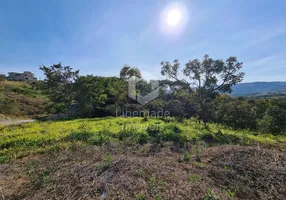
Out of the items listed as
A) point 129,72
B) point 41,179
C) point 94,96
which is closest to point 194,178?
point 41,179

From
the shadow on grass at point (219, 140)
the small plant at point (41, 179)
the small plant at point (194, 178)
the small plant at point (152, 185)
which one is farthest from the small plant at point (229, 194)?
the shadow on grass at point (219, 140)

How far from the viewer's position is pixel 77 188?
2385 millimetres

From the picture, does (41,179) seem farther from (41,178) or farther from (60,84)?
(60,84)

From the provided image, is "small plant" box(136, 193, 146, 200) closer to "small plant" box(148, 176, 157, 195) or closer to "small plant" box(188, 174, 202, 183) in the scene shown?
"small plant" box(148, 176, 157, 195)

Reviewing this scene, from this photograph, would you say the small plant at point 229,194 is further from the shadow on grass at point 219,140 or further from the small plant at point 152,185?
the shadow on grass at point 219,140

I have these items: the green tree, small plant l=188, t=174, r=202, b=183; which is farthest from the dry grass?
the green tree

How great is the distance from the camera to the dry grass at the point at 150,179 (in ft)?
7.62

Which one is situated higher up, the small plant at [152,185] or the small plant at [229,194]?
the small plant at [152,185]

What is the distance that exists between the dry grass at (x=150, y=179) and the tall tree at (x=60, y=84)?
10.4m

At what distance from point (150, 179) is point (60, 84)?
43.6ft

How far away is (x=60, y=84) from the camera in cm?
1330

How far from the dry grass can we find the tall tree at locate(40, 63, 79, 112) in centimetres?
1043

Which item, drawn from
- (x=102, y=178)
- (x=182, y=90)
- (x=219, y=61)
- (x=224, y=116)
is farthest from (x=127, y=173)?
(x=224, y=116)

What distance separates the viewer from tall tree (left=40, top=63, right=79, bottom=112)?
1309 cm
